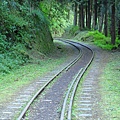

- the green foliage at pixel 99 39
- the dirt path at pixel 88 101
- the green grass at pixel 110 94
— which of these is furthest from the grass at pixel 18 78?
the green foliage at pixel 99 39

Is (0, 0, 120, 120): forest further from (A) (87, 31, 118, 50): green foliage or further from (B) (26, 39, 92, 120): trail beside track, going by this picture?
(A) (87, 31, 118, 50): green foliage

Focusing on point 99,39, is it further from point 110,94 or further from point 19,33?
point 110,94

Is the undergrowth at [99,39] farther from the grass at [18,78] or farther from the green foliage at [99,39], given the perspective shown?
the grass at [18,78]

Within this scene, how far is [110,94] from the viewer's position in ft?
36.2

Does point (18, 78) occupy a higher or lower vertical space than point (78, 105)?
lower

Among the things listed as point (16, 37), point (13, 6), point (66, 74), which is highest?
point (13, 6)

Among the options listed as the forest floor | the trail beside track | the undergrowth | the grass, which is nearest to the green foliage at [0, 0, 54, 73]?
the grass

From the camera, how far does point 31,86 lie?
41.4 feet

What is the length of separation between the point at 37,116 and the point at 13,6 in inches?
626

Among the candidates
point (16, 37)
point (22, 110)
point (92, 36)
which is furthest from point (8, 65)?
point (92, 36)

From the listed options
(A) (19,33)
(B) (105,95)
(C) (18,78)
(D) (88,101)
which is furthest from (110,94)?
(A) (19,33)

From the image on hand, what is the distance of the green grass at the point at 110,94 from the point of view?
8477 millimetres

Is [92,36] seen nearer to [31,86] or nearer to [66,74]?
[66,74]

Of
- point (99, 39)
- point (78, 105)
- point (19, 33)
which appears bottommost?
point (78, 105)
